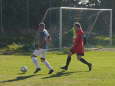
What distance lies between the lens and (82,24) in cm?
2864

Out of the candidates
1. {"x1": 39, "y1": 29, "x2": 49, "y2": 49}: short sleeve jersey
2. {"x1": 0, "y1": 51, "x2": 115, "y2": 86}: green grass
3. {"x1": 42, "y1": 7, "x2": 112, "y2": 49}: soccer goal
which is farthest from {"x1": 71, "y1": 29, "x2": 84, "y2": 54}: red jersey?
{"x1": 42, "y1": 7, "x2": 112, "y2": 49}: soccer goal

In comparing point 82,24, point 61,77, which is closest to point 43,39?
point 61,77

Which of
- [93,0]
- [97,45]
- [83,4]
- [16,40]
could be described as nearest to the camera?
[97,45]

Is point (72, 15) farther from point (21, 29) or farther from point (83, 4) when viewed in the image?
point (83, 4)

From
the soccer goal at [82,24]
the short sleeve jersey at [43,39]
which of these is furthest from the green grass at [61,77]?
the soccer goal at [82,24]

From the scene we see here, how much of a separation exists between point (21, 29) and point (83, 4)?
10533 millimetres

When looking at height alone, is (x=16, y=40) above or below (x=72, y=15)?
below

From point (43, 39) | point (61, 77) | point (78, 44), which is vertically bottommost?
point (61, 77)

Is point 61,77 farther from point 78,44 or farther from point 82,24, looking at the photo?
point 82,24

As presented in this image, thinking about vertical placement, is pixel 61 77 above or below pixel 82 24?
below

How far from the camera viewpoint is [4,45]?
31.0 m

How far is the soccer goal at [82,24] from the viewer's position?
2798 centimetres

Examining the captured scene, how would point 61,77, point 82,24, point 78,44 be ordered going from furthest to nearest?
point 82,24 < point 78,44 < point 61,77

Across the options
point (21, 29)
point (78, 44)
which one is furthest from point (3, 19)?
point (78, 44)
